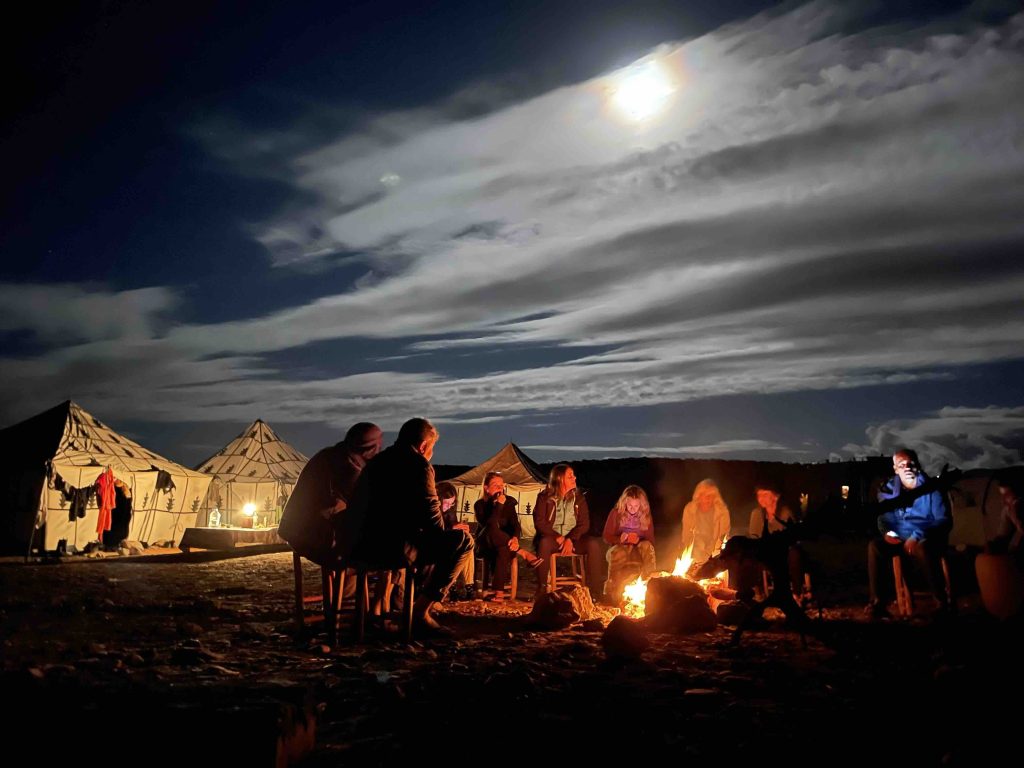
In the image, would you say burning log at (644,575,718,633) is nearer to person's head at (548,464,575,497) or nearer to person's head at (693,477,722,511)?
person's head at (548,464,575,497)

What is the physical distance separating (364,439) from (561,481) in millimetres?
3753

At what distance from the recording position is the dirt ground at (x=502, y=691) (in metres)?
2.67

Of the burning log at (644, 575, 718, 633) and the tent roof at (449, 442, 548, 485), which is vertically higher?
the tent roof at (449, 442, 548, 485)

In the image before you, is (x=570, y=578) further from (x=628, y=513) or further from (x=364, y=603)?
(x=364, y=603)

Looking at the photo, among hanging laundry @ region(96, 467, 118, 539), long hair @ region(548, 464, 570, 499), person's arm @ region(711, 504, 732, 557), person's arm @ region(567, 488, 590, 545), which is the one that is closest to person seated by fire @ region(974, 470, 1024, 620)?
person's arm @ region(711, 504, 732, 557)

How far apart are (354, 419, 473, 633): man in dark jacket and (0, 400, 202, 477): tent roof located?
1669cm

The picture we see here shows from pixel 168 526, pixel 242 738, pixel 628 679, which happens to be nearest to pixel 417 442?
pixel 628 679

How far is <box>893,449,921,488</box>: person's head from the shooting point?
8062mm

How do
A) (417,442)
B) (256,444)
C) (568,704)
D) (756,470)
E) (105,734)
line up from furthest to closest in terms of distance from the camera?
(756,470), (256,444), (417,442), (568,704), (105,734)

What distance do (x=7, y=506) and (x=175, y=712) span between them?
66.5 ft

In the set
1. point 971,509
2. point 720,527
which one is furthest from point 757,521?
point 971,509

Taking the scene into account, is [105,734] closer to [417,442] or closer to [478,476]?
[417,442]

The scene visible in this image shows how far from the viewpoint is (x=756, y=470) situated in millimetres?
44906

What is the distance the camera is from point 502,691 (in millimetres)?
4477
